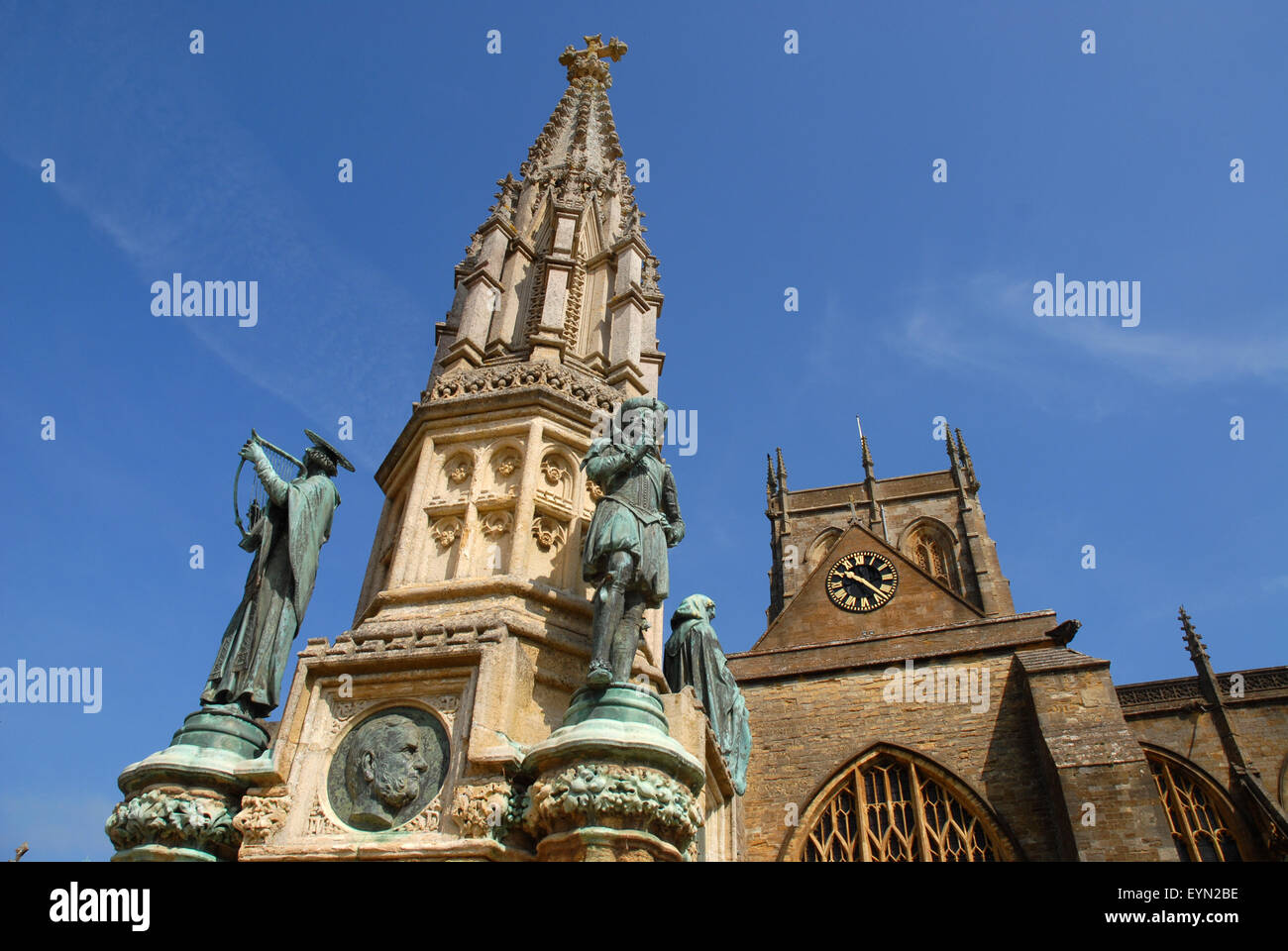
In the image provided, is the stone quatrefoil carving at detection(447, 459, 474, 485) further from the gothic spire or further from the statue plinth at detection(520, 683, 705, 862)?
the statue plinth at detection(520, 683, 705, 862)

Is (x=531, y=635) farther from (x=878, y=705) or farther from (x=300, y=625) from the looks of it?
(x=878, y=705)

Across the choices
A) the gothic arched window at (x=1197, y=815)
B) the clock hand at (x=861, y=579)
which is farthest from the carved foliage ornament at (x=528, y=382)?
the gothic arched window at (x=1197, y=815)

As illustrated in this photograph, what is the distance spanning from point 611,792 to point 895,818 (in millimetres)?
17819

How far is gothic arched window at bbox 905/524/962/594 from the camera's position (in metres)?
41.4

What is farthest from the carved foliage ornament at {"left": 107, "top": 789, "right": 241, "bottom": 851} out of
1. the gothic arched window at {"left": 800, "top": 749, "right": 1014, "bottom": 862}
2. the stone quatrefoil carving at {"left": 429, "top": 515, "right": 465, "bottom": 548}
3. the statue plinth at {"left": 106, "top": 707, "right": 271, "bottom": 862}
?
the gothic arched window at {"left": 800, "top": 749, "right": 1014, "bottom": 862}

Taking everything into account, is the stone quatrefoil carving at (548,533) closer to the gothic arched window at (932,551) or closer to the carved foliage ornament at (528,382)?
the carved foliage ornament at (528,382)

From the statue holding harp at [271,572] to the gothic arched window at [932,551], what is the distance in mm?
38120

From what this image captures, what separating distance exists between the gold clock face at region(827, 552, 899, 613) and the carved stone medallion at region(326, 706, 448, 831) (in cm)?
2299

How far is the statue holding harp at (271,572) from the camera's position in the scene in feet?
17.5

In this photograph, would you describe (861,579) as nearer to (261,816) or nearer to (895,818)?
(895,818)

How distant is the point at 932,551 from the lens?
140ft
